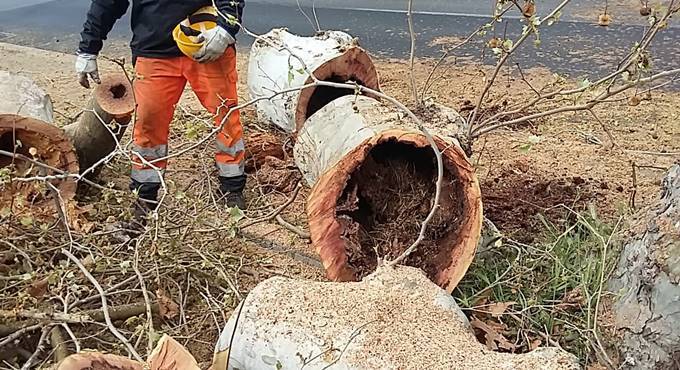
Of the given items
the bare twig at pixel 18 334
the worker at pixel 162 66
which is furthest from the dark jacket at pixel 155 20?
the bare twig at pixel 18 334

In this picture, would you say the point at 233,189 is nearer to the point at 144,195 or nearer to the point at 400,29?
the point at 144,195

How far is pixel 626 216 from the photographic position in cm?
336

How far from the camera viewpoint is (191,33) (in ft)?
13.1

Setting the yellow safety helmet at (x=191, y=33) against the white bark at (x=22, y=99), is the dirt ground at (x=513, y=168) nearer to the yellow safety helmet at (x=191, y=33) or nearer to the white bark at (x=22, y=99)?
the yellow safety helmet at (x=191, y=33)

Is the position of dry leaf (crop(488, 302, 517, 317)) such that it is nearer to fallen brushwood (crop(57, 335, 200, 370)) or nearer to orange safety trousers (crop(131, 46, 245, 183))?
fallen brushwood (crop(57, 335, 200, 370))

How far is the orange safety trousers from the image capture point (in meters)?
4.11

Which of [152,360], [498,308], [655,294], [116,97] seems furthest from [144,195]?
[655,294]

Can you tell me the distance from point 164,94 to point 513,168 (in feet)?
6.33

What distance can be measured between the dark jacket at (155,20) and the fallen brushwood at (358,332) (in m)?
1.83

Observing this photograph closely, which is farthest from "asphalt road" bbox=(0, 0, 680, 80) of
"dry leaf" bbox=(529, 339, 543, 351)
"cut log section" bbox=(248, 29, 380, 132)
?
"dry leaf" bbox=(529, 339, 543, 351)

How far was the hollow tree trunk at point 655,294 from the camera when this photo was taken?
2.51 m

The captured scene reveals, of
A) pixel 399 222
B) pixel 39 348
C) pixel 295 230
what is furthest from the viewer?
pixel 295 230

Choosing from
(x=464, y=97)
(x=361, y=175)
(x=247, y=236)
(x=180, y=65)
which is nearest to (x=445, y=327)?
(x=361, y=175)

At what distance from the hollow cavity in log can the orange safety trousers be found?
100 centimetres
